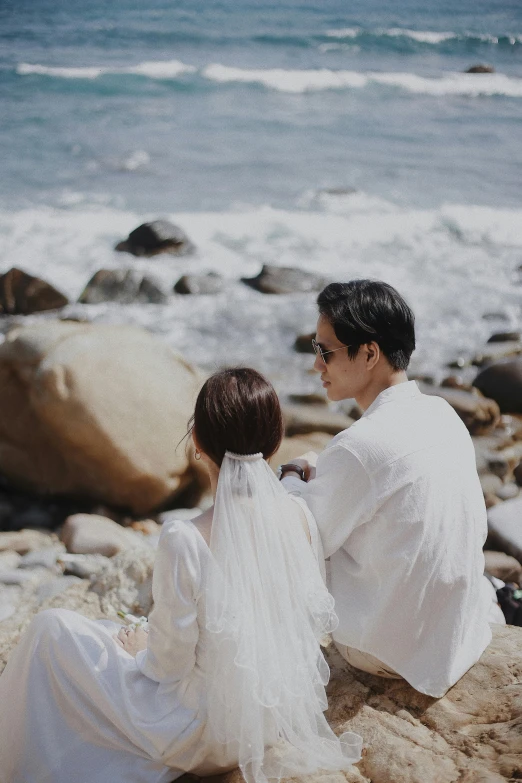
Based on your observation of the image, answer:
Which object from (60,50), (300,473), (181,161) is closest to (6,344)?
(300,473)

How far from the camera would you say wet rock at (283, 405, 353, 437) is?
295 inches

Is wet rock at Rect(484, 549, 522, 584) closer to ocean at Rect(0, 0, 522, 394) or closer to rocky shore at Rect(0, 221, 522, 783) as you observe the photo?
rocky shore at Rect(0, 221, 522, 783)

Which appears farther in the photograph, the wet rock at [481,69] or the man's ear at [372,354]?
the wet rock at [481,69]

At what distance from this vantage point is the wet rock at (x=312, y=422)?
7504 millimetres

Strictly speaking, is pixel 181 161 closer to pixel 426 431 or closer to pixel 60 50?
pixel 60 50

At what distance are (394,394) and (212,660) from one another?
1055 mm

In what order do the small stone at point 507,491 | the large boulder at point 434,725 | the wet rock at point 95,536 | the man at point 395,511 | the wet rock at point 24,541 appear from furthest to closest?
the small stone at point 507,491 → the wet rock at point 24,541 → the wet rock at point 95,536 → the man at point 395,511 → the large boulder at point 434,725

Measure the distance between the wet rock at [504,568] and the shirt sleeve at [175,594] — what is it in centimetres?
347

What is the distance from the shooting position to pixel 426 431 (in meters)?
2.73

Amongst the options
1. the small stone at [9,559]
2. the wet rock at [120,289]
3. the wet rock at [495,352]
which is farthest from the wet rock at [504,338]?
the small stone at [9,559]

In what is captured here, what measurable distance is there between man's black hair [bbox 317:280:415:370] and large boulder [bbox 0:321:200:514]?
3251mm

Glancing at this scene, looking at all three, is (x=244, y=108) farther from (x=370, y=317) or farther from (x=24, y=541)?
(x=370, y=317)

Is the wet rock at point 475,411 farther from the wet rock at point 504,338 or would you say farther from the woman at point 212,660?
the woman at point 212,660

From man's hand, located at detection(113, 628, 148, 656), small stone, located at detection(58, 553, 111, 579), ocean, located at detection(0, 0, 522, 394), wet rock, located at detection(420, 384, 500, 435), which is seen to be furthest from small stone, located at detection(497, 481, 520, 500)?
man's hand, located at detection(113, 628, 148, 656)
